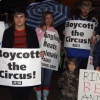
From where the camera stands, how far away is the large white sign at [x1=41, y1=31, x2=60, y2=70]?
16.2 feet

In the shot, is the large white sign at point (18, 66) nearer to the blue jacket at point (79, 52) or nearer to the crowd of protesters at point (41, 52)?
the crowd of protesters at point (41, 52)

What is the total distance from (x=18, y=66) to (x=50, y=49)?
1025 mm

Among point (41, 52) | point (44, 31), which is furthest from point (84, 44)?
point (41, 52)

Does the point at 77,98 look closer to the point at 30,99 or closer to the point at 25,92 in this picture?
the point at 25,92

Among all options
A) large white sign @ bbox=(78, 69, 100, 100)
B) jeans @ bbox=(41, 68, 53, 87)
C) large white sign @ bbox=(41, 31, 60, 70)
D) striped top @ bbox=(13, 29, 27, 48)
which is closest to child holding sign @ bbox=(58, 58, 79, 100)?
large white sign @ bbox=(78, 69, 100, 100)

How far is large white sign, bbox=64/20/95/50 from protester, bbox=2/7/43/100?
3.55 feet

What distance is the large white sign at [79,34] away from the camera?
5012 mm

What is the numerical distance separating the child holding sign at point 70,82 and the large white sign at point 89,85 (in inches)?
6.0

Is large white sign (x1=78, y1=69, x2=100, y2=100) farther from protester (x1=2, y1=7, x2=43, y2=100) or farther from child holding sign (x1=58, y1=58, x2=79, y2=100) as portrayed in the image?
protester (x1=2, y1=7, x2=43, y2=100)

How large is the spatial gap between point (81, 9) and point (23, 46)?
123cm

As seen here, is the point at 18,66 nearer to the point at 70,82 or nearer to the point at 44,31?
the point at 70,82

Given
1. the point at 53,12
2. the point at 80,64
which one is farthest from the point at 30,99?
the point at 53,12

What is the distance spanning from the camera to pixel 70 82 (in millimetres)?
4477

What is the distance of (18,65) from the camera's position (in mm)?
4102
